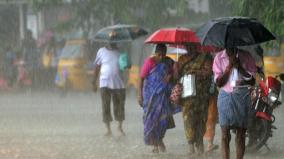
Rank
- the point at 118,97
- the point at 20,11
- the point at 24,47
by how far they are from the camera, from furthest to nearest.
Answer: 1. the point at 20,11
2. the point at 24,47
3. the point at 118,97

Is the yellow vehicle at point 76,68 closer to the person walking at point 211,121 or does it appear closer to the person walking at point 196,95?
the person walking at point 211,121

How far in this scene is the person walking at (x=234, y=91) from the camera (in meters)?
8.87

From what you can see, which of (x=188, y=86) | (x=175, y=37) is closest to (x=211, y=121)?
(x=188, y=86)

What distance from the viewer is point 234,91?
29.2 feet

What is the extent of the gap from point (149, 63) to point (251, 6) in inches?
119

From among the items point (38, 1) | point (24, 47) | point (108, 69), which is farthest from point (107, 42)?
point (24, 47)

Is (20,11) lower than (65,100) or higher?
higher

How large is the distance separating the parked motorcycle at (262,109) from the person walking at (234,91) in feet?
0.42

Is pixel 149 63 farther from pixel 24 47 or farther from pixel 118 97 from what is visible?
pixel 24 47

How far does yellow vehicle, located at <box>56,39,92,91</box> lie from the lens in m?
23.8

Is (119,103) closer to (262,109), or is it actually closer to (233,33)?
(262,109)

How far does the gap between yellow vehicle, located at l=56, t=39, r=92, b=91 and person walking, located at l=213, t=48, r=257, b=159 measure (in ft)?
48.0

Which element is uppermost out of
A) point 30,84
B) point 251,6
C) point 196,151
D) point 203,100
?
point 251,6

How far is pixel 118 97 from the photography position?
13.2 meters
